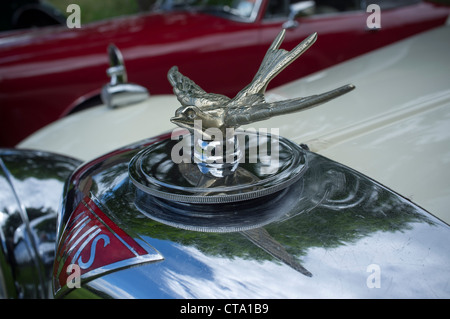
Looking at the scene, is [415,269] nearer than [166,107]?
Yes

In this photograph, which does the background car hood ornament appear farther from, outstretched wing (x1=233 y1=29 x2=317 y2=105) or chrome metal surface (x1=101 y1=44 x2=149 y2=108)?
chrome metal surface (x1=101 y1=44 x2=149 y2=108)

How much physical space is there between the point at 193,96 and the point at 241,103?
12 cm

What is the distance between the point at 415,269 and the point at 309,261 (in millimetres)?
192

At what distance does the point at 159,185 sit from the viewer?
39.7 inches

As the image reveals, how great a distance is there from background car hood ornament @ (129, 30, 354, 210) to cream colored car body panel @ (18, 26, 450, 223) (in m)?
0.22

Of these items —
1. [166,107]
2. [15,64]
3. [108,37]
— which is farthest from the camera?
[108,37]

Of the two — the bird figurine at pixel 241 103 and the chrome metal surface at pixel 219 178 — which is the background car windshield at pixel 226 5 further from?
the chrome metal surface at pixel 219 178

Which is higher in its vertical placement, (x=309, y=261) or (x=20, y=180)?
(x=309, y=261)

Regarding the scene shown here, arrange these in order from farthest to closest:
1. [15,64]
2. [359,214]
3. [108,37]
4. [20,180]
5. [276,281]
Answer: [108,37], [15,64], [20,180], [359,214], [276,281]

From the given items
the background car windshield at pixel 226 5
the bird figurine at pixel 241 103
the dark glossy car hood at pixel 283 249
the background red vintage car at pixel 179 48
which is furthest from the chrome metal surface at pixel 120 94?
the background car windshield at pixel 226 5

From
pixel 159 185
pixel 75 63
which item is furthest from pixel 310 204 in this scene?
pixel 75 63

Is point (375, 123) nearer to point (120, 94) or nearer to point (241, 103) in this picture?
point (241, 103)

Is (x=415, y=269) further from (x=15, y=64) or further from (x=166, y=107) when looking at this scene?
(x=15, y=64)

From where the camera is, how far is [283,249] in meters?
0.92
